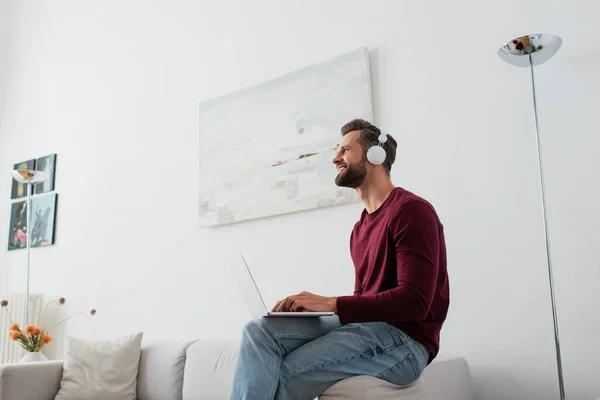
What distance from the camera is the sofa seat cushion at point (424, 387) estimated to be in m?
1.88

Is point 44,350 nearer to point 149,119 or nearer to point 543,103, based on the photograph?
point 149,119

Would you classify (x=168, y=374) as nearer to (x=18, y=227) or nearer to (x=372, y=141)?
(x=372, y=141)

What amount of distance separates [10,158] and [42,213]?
726 mm

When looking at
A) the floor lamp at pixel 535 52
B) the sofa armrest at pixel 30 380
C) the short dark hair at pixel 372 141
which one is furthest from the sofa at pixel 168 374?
the floor lamp at pixel 535 52

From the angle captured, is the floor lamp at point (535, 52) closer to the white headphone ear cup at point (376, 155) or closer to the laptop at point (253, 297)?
the white headphone ear cup at point (376, 155)

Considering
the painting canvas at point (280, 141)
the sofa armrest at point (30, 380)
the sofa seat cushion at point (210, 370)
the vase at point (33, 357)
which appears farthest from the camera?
the vase at point (33, 357)

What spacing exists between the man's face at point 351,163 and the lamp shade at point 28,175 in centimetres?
300

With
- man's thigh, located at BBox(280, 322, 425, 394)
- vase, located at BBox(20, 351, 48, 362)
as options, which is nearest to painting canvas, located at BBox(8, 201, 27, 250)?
vase, located at BBox(20, 351, 48, 362)

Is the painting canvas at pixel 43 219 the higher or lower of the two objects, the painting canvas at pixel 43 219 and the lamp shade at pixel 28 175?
the lower

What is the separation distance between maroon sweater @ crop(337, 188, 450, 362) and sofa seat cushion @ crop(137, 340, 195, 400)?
1.46 m

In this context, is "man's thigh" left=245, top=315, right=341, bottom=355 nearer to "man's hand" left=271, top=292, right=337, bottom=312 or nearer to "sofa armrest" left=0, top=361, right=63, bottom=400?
"man's hand" left=271, top=292, right=337, bottom=312

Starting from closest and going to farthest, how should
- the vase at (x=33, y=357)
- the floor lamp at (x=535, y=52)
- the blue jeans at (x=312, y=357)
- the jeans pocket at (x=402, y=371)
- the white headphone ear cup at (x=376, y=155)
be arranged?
the blue jeans at (x=312, y=357) → the jeans pocket at (x=402, y=371) → the white headphone ear cup at (x=376, y=155) → the floor lamp at (x=535, y=52) → the vase at (x=33, y=357)

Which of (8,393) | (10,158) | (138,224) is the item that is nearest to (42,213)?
(10,158)

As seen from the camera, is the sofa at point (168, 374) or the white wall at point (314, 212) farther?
the sofa at point (168, 374)
